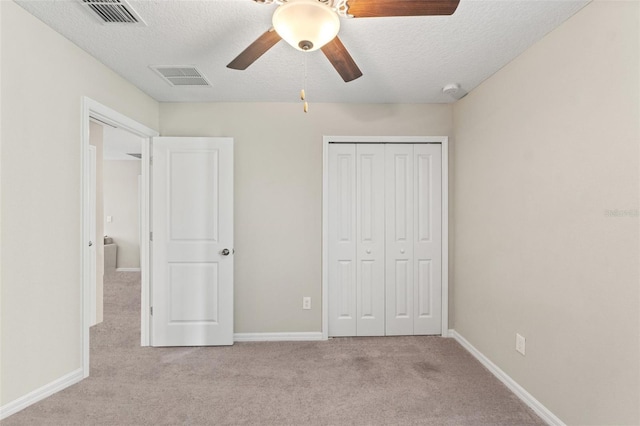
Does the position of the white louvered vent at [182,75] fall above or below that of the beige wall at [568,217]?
above

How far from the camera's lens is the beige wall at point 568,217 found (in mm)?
1491

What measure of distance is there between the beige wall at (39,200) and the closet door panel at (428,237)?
2.95 m

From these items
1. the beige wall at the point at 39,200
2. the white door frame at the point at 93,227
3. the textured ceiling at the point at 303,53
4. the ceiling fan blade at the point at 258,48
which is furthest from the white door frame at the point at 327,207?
the white door frame at the point at 93,227

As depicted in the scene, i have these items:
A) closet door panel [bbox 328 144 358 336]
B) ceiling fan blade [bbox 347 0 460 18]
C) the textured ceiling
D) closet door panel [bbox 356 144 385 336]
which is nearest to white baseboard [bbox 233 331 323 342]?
closet door panel [bbox 328 144 358 336]

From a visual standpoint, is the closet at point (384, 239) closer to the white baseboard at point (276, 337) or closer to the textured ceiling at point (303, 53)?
the white baseboard at point (276, 337)

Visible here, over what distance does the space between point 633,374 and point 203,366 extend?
109 inches

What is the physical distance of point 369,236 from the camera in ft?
10.5

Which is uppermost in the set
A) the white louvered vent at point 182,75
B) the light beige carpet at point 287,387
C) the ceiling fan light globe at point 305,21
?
the white louvered vent at point 182,75

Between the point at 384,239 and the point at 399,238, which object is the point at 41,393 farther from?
the point at 399,238

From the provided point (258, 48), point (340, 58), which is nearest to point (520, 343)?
point (340, 58)

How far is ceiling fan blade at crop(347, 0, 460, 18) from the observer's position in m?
1.21

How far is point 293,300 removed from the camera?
3.16 metres

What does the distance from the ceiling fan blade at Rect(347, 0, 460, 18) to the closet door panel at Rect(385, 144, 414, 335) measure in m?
1.95

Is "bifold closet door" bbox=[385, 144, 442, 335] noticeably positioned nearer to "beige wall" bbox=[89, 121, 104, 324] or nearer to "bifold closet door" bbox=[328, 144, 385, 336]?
"bifold closet door" bbox=[328, 144, 385, 336]
